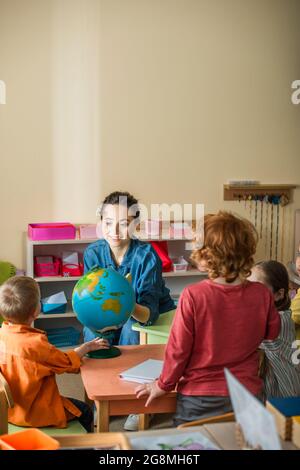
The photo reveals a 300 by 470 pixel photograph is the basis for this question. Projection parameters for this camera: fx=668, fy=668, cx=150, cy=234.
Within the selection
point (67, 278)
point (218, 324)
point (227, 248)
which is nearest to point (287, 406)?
point (218, 324)

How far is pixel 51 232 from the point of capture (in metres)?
5.11

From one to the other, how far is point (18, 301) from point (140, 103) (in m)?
3.13

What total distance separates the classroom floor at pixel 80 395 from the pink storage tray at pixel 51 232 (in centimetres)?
106

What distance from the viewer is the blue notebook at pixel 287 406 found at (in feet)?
6.06

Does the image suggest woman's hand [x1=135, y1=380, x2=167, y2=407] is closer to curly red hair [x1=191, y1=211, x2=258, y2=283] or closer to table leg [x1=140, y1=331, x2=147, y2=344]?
curly red hair [x1=191, y1=211, x2=258, y2=283]

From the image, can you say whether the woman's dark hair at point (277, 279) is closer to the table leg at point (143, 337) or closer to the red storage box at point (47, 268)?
the table leg at point (143, 337)

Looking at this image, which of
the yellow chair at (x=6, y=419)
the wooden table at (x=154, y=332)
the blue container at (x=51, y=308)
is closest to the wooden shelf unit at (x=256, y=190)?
the blue container at (x=51, y=308)

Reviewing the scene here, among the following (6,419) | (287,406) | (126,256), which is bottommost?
(6,419)

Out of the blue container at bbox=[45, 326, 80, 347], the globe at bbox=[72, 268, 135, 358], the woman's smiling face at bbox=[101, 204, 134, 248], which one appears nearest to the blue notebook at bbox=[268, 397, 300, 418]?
the globe at bbox=[72, 268, 135, 358]

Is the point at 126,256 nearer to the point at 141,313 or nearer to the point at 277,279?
the point at 141,313

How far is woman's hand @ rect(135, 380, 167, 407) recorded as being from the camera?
2.41 metres

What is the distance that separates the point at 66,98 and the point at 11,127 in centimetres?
50

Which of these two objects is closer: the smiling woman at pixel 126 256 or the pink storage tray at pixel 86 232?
the smiling woman at pixel 126 256

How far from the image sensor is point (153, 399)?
242 cm
